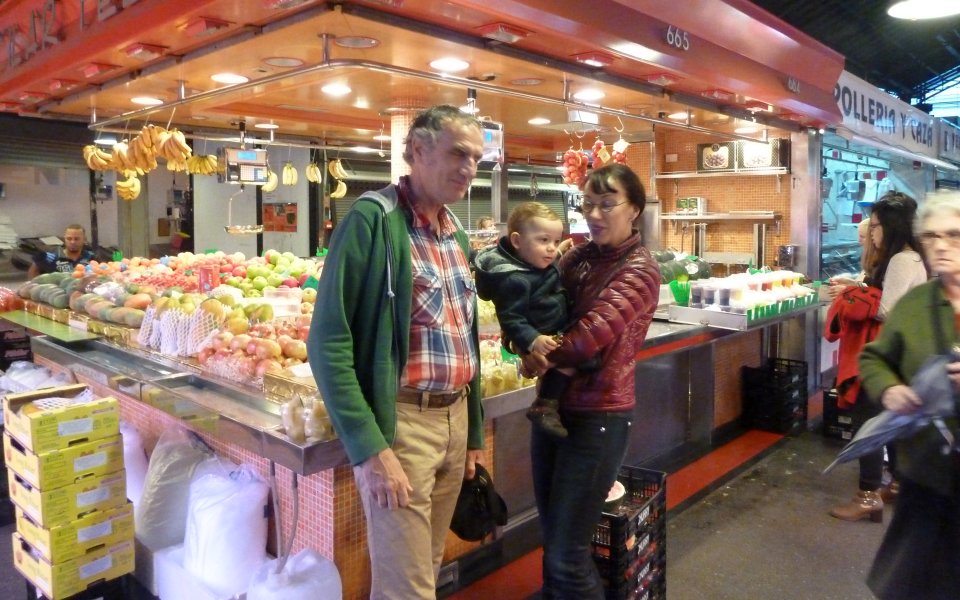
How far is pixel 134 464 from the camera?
3.67 m

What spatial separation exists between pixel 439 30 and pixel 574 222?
19.3 ft

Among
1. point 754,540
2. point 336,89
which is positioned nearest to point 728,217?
point 336,89

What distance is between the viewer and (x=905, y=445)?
1.93 m

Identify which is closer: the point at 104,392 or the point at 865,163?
the point at 104,392

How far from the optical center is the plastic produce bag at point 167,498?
3.18m

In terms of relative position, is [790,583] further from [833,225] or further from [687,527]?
[833,225]

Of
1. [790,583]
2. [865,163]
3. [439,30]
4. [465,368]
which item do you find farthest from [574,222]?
[465,368]

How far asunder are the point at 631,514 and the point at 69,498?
224 centimetres

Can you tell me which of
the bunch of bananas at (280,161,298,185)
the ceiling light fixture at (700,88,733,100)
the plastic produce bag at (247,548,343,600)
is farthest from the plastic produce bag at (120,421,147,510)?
the bunch of bananas at (280,161,298,185)

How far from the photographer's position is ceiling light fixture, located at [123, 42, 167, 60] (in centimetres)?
431

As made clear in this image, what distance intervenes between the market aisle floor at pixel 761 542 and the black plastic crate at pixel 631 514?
0.54 m

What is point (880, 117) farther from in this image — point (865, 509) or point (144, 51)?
point (144, 51)

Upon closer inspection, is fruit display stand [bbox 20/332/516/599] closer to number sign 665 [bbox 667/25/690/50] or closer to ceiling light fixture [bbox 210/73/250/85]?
ceiling light fixture [bbox 210/73/250/85]

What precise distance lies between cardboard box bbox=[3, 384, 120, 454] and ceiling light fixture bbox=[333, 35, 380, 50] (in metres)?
2.28
